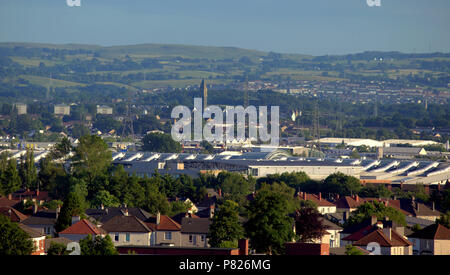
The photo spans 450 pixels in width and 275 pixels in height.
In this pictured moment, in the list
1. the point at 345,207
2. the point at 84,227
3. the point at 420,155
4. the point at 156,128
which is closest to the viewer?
the point at 84,227

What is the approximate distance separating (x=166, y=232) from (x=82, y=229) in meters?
4.34

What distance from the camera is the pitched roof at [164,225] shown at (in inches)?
1581

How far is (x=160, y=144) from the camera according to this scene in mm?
124562

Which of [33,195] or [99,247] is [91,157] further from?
[99,247]

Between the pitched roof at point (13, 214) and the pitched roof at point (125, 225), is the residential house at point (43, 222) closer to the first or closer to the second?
the pitched roof at point (13, 214)

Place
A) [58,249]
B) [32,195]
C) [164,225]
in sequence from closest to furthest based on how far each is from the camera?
[58,249], [164,225], [32,195]

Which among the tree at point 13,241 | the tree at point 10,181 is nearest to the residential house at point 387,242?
the tree at point 13,241

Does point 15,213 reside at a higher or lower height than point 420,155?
higher

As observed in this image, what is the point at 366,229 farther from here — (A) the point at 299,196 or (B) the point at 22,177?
(B) the point at 22,177

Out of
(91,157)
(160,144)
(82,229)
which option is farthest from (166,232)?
(160,144)

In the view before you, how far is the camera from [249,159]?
295 ft
